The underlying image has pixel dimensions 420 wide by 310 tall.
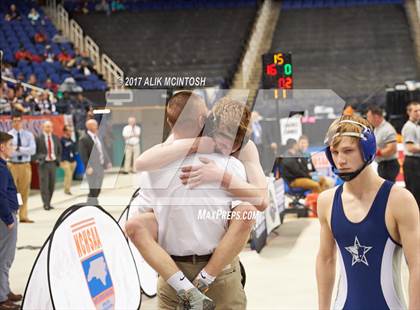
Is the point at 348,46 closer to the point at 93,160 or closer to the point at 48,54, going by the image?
the point at 48,54

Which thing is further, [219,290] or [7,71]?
[7,71]

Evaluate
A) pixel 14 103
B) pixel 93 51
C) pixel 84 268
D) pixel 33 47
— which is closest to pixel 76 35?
pixel 93 51

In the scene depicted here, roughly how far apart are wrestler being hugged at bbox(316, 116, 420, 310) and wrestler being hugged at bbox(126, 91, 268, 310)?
15.5 inches

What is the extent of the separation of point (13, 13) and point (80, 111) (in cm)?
824

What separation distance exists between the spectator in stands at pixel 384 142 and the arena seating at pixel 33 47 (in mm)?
9763

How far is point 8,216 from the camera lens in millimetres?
5336

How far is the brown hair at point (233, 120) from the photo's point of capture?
2.62m

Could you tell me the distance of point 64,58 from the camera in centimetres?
1850

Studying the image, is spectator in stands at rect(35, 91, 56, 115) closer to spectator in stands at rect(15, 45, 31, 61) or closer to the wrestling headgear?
spectator in stands at rect(15, 45, 31, 61)

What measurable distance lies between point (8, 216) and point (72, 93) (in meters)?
11.1

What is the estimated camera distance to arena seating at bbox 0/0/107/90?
57.9 ft

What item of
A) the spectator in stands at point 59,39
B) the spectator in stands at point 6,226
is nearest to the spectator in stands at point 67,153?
the spectator in stands at point 59,39

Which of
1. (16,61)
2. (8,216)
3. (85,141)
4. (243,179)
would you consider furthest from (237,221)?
(16,61)

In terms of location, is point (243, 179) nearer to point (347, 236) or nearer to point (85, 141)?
point (347, 236)
